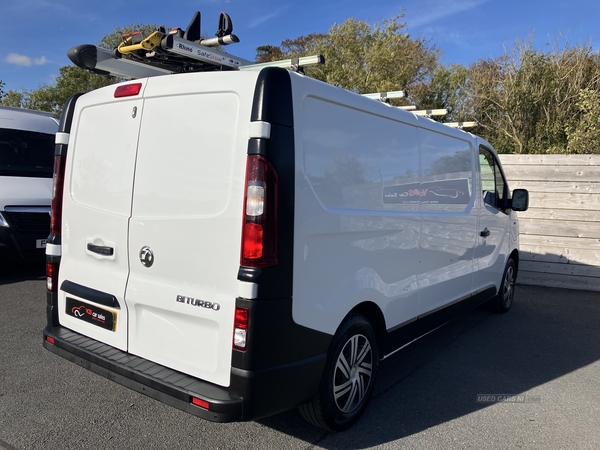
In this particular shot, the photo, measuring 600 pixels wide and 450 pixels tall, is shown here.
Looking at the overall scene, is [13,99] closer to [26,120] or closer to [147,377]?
[26,120]

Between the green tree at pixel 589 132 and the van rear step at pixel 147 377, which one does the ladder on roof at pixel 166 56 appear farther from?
the green tree at pixel 589 132

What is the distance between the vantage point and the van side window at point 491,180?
209 inches

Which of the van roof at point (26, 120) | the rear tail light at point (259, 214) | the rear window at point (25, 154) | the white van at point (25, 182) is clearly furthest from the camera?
the van roof at point (26, 120)

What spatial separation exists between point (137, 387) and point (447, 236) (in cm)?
286

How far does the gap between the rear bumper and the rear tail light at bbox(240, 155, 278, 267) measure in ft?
1.98

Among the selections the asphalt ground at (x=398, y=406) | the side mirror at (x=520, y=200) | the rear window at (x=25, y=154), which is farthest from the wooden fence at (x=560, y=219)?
the rear window at (x=25, y=154)

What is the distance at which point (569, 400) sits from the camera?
12.9ft

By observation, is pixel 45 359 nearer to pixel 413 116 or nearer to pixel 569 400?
pixel 413 116

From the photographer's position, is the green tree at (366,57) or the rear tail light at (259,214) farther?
the green tree at (366,57)

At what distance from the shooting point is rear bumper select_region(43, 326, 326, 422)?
98.5 inches

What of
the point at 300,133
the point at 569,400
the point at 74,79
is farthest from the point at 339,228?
the point at 74,79

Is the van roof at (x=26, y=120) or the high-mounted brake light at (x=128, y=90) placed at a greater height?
the van roof at (x=26, y=120)

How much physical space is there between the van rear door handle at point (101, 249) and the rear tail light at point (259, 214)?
106 cm

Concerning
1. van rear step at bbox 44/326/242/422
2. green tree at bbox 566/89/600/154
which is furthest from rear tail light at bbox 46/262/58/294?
green tree at bbox 566/89/600/154
